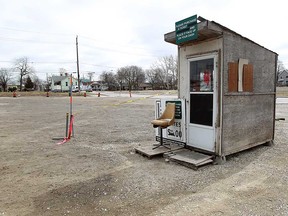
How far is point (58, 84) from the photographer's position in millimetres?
78125

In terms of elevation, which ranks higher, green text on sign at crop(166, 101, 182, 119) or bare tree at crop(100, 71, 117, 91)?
bare tree at crop(100, 71, 117, 91)

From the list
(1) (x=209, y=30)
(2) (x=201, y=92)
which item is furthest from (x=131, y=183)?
(1) (x=209, y=30)

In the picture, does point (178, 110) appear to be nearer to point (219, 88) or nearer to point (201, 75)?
point (201, 75)

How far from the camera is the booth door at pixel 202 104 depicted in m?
4.73

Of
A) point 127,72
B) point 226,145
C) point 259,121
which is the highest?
point 127,72

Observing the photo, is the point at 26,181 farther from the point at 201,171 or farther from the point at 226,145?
the point at 226,145

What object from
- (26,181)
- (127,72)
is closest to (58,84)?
(127,72)

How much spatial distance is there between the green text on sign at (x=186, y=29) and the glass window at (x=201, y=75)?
2.03ft

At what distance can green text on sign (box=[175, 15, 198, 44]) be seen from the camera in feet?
14.5

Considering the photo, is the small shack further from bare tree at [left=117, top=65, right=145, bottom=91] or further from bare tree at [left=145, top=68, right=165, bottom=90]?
bare tree at [left=117, top=65, right=145, bottom=91]

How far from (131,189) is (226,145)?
2328mm

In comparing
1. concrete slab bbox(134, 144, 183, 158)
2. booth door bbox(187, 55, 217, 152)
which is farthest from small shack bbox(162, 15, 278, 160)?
concrete slab bbox(134, 144, 183, 158)

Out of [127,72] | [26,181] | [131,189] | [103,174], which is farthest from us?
[127,72]

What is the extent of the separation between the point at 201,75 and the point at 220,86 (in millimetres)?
601
